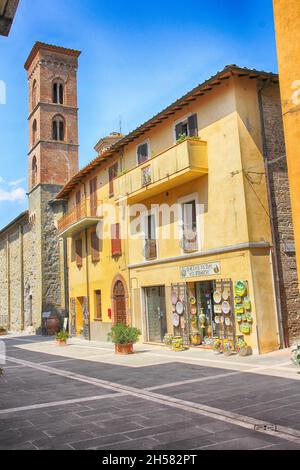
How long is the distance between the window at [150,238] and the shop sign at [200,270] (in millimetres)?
2197

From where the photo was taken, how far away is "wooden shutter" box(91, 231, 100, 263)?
2211 centimetres

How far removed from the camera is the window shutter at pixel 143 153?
17891 mm

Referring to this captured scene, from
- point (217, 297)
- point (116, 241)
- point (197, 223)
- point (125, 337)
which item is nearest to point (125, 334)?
point (125, 337)

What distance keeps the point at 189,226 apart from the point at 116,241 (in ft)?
18.4

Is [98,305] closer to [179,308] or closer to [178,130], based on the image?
[179,308]

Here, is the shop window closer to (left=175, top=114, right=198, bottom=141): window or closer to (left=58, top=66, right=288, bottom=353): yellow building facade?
(left=58, top=66, right=288, bottom=353): yellow building facade

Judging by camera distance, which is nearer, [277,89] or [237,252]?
[237,252]

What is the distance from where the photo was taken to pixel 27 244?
32.9 meters

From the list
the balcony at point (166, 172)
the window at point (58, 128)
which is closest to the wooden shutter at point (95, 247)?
the balcony at point (166, 172)

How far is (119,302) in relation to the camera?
65.4ft

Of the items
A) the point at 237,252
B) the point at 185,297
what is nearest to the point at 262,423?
the point at 237,252

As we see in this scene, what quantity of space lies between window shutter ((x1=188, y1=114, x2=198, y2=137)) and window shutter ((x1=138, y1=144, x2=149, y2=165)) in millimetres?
2933

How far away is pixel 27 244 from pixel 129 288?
16.3m
